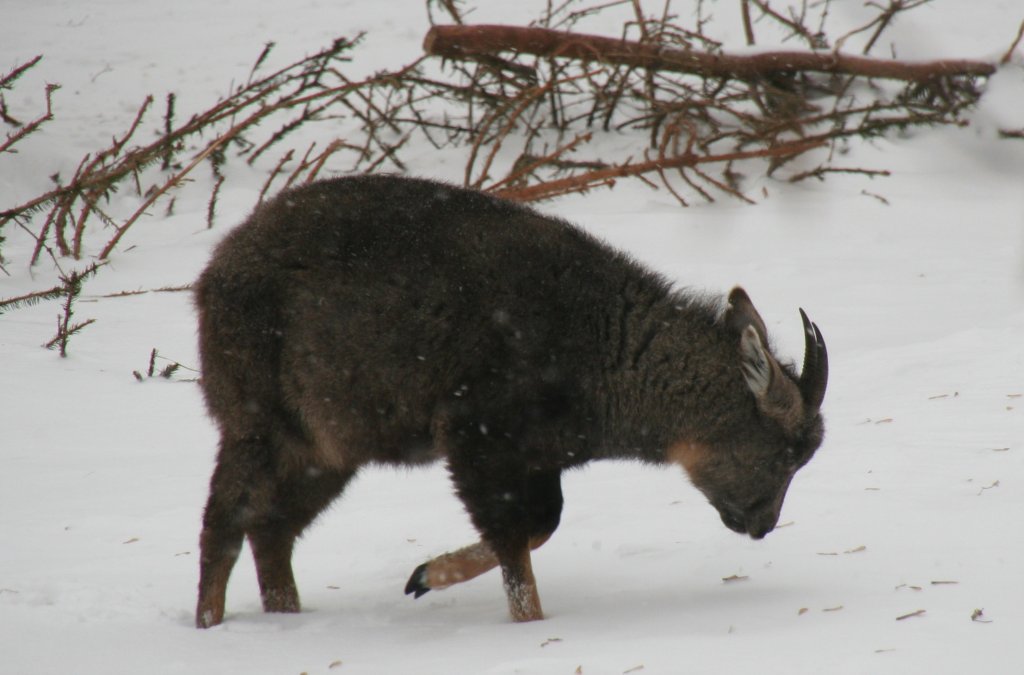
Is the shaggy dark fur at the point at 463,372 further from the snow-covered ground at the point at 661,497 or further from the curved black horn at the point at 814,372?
the snow-covered ground at the point at 661,497

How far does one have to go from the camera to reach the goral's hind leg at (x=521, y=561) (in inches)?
194

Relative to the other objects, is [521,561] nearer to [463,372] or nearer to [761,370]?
[463,372]

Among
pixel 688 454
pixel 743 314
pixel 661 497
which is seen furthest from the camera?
pixel 661 497

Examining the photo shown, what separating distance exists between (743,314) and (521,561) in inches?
56.2

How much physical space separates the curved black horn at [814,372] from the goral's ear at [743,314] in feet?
0.66

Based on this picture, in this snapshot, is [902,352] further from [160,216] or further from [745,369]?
[160,216]

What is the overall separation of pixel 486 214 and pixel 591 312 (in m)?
0.68

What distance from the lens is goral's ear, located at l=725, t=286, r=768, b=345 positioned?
5000 mm

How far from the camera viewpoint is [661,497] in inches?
264

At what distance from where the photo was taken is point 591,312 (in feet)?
17.0

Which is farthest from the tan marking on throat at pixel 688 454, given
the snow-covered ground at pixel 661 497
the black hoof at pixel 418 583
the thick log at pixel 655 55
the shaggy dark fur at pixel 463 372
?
the thick log at pixel 655 55

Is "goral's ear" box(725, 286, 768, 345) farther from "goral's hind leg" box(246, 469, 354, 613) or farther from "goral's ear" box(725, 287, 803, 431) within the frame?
"goral's hind leg" box(246, 469, 354, 613)

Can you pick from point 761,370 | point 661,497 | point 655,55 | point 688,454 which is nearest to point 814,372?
point 761,370

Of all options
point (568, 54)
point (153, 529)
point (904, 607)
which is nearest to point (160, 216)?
point (568, 54)
